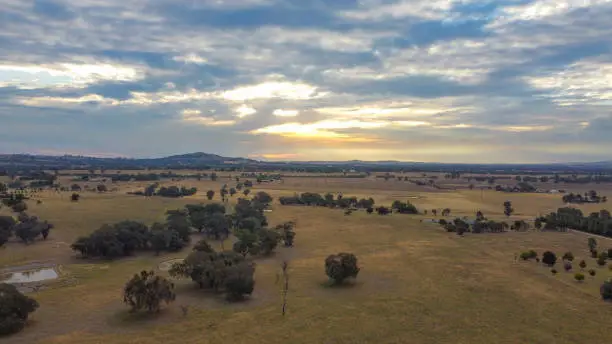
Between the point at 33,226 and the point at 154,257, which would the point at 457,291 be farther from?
the point at 33,226

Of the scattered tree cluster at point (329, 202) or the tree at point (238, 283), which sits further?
the scattered tree cluster at point (329, 202)

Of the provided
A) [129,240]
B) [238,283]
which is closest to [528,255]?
[238,283]

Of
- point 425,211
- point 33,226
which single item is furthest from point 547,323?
point 425,211

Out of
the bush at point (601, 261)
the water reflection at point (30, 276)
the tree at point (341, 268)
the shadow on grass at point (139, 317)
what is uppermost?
the tree at point (341, 268)

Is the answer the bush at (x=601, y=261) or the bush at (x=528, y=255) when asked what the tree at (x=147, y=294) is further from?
the bush at (x=601, y=261)

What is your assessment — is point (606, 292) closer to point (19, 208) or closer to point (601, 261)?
point (601, 261)

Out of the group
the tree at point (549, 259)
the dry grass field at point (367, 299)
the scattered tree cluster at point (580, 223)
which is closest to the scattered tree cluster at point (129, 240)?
the dry grass field at point (367, 299)

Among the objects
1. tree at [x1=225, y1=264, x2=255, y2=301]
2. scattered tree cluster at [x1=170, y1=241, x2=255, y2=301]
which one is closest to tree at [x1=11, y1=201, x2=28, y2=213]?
scattered tree cluster at [x1=170, y1=241, x2=255, y2=301]

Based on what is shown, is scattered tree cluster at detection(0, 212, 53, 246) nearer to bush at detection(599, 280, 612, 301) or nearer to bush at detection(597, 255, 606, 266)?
bush at detection(599, 280, 612, 301)
